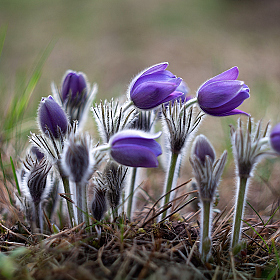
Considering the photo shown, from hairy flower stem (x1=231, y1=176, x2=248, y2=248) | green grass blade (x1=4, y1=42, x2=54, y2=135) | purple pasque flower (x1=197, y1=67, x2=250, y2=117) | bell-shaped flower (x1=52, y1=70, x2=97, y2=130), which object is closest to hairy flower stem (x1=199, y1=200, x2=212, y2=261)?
hairy flower stem (x1=231, y1=176, x2=248, y2=248)

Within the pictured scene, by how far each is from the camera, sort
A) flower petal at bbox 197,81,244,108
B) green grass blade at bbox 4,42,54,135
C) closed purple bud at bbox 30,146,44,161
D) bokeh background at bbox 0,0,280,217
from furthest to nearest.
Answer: bokeh background at bbox 0,0,280,217
green grass blade at bbox 4,42,54,135
closed purple bud at bbox 30,146,44,161
flower petal at bbox 197,81,244,108

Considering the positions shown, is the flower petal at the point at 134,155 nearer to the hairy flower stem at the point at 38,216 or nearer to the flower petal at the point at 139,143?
the flower petal at the point at 139,143

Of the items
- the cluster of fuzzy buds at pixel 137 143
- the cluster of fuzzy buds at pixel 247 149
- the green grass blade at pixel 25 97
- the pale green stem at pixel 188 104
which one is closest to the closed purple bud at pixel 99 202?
the cluster of fuzzy buds at pixel 137 143

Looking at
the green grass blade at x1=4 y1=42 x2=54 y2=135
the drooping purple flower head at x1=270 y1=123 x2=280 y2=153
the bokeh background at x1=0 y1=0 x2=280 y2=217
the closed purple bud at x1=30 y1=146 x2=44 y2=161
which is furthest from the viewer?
the bokeh background at x1=0 y1=0 x2=280 y2=217

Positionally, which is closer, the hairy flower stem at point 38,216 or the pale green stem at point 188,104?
the pale green stem at point 188,104

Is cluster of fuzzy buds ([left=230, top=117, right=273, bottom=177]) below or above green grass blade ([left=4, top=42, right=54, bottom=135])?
below

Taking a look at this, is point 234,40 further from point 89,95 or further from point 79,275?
point 79,275

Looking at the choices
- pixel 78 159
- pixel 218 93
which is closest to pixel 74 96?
pixel 78 159

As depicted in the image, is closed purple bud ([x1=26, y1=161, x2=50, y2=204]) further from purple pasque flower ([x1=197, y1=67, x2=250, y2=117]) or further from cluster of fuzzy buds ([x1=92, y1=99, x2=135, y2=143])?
purple pasque flower ([x1=197, y1=67, x2=250, y2=117])
